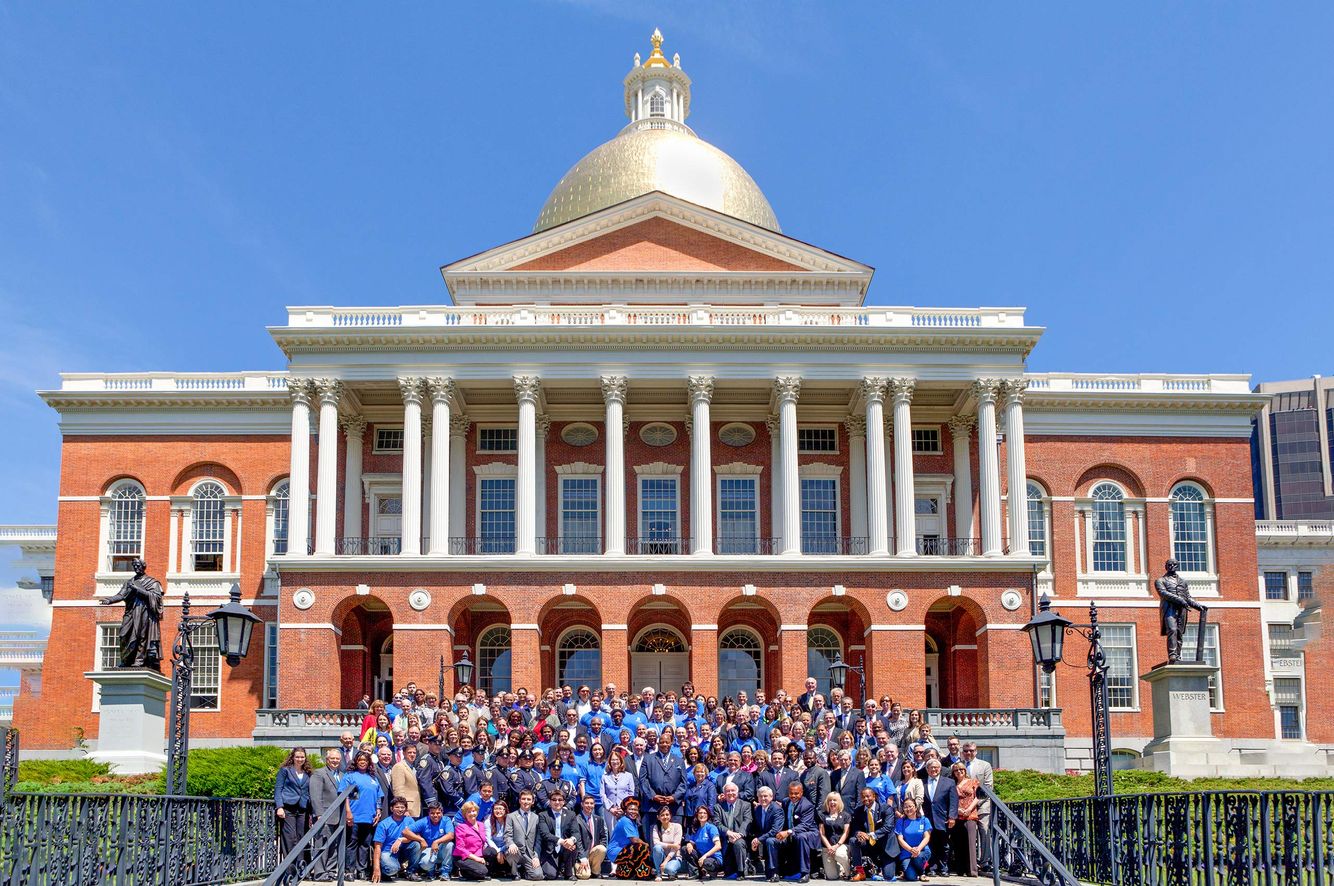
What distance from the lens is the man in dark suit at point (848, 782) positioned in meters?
21.4

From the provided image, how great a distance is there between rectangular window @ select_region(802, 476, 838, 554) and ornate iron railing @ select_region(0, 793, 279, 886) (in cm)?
3062

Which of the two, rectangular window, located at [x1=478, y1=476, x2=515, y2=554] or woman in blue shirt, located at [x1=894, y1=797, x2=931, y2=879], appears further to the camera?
rectangular window, located at [x1=478, y1=476, x2=515, y2=554]

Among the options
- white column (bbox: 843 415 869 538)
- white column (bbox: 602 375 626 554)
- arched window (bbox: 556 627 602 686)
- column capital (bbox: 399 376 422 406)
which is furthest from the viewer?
white column (bbox: 843 415 869 538)

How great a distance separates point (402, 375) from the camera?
47.1m

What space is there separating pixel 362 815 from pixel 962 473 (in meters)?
33.0

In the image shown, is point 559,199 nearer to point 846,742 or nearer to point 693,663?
point 693,663

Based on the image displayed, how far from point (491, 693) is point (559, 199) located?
1965cm

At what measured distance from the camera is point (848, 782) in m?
21.5

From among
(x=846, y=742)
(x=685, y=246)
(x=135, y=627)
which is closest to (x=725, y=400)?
(x=685, y=246)

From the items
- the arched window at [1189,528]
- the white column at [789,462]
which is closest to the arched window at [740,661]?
the white column at [789,462]

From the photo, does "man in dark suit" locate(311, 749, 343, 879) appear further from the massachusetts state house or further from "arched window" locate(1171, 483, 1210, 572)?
"arched window" locate(1171, 483, 1210, 572)

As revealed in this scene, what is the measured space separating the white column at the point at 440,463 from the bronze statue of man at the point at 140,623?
10342mm

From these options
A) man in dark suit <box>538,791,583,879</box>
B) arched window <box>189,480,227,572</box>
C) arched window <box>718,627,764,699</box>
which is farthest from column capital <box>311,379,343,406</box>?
man in dark suit <box>538,791,583,879</box>

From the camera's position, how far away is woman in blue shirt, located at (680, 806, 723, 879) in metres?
21.0
